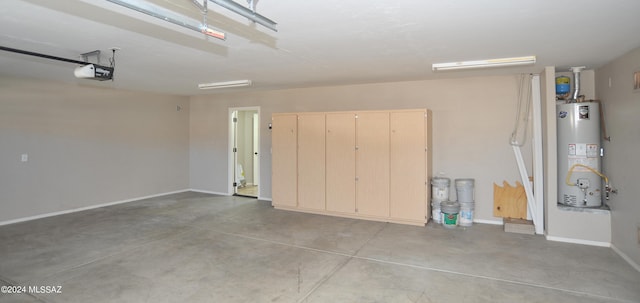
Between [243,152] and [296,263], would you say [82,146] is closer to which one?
[243,152]

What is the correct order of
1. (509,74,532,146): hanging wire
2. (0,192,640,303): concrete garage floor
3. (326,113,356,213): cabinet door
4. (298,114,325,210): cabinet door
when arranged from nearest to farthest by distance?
(0,192,640,303): concrete garage floor → (509,74,532,146): hanging wire → (326,113,356,213): cabinet door → (298,114,325,210): cabinet door

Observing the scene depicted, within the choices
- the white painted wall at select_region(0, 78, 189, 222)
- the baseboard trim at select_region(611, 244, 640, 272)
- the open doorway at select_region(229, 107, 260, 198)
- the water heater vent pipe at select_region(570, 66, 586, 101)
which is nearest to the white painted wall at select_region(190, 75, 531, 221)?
the water heater vent pipe at select_region(570, 66, 586, 101)

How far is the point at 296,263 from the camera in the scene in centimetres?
359

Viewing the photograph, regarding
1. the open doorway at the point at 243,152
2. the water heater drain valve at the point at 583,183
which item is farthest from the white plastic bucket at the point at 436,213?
the open doorway at the point at 243,152

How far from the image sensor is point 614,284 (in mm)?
3072

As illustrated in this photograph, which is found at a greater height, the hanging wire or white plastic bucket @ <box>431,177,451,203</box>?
the hanging wire

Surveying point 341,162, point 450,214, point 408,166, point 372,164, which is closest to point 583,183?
point 450,214

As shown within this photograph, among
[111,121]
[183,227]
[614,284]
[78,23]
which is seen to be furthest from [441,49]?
[111,121]

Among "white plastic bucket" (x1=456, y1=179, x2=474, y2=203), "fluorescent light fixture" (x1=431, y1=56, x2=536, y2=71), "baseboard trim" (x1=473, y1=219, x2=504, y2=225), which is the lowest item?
"baseboard trim" (x1=473, y1=219, x2=504, y2=225)

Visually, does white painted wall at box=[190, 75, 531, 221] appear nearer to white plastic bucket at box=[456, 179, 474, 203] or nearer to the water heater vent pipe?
white plastic bucket at box=[456, 179, 474, 203]

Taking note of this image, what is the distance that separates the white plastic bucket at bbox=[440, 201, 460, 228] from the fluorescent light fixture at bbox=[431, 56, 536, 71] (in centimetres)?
204

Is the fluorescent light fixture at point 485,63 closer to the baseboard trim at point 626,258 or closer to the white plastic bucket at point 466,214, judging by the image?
the white plastic bucket at point 466,214

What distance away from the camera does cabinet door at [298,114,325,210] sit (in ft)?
19.2

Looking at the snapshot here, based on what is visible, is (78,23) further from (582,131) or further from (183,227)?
(582,131)
